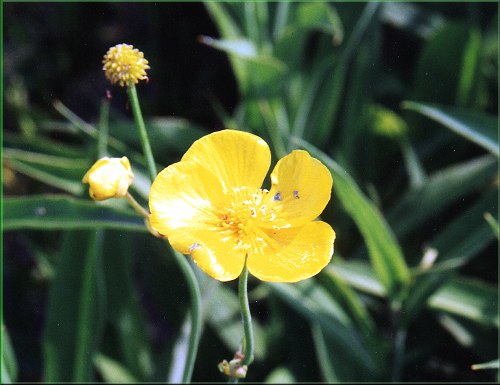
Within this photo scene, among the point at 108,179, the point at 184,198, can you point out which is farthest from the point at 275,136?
the point at 108,179

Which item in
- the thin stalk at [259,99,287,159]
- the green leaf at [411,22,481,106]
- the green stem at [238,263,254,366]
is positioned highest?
the green leaf at [411,22,481,106]

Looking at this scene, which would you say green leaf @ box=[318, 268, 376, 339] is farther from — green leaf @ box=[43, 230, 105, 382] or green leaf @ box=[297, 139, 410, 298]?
green leaf @ box=[43, 230, 105, 382]

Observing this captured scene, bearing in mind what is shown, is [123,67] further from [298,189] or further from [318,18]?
[318,18]

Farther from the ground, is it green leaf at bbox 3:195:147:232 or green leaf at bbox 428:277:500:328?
green leaf at bbox 3:195:147:232

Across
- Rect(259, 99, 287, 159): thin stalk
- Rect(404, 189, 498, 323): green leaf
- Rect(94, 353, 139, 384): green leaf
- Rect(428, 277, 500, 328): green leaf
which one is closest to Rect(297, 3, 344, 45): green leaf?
Rect(259, 99, 287, 159): thin stalk

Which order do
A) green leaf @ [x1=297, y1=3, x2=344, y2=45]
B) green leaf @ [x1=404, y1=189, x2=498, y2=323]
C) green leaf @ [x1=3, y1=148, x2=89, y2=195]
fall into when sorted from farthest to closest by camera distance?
1. green leaf @ [x1=297, y1=3, x2=344, y2=45]
2. green leaf @ [x1=3, y1=148, x2=89, y2=195]
3. green leaf @ [x1=404, y1=189, x2=498, y2=323]

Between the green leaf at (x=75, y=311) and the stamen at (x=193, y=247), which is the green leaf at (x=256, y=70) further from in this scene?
the stamen at (x=193, y=247)
